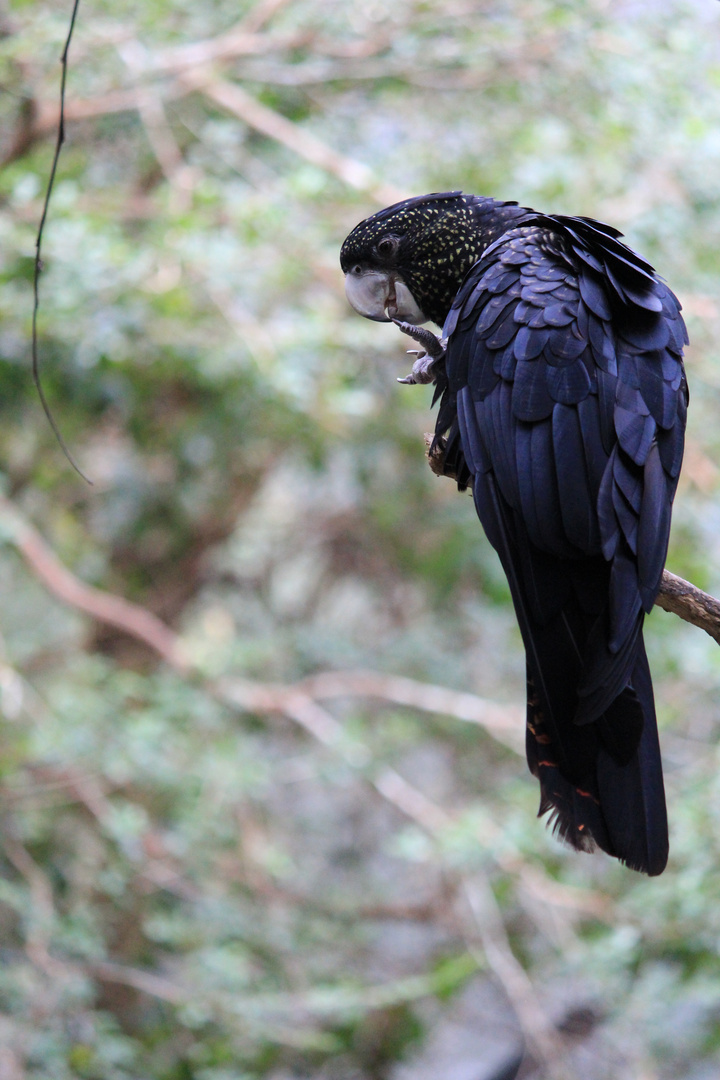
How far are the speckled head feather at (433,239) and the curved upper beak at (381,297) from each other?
0.02 m

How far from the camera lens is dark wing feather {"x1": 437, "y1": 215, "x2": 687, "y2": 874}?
4.18 feet

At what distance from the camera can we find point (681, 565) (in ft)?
9.88

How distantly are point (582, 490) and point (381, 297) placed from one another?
2.22 ft

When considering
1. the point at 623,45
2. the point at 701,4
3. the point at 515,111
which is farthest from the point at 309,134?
the point at 701,4

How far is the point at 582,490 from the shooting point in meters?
→ 1.29

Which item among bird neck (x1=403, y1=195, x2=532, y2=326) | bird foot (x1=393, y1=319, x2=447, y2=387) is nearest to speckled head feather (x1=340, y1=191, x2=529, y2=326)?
bird neck (x1=403, y1=195, x2=532, y2=326)

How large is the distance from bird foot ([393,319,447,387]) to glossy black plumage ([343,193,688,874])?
3.6 inches

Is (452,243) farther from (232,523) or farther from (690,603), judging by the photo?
(232,523)

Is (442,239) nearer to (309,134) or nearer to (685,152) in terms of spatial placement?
(685,152)

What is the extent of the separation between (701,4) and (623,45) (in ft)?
1.49

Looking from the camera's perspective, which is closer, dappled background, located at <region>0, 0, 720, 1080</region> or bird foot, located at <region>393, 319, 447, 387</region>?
bird foot, located at <region>393, 319, 447, 387</region>

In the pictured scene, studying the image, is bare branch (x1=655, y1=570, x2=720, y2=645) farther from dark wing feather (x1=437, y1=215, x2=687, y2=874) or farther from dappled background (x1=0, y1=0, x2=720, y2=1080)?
dappled background (x1=0, y1=0, x2=720, y2=1080)

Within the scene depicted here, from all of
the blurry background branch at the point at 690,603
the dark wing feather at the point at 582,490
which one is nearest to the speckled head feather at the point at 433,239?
the dark wing feather at the point at 582,490

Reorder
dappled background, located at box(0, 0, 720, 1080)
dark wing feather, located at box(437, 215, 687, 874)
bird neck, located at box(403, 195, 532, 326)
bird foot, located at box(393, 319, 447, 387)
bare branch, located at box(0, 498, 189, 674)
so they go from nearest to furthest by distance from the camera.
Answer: dark wing feather, located at box(437, 215, 687, 874), bird foot, located at box(393, 319, 447, 387), bird neck, located at box(403, 195, 532, 326), dappled background, located at box(0, 0, 720, 1080), bare branch, located at box(0, 498, 189, 674)
